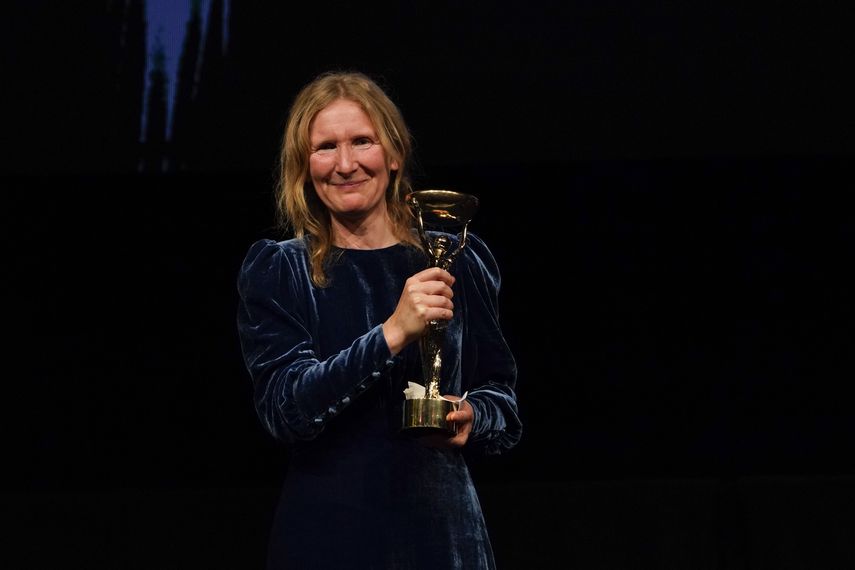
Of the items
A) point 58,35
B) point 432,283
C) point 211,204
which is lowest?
point 432,283

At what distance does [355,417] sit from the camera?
1.56 meters

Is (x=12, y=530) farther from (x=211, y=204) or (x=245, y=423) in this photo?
(x=211, y=204)

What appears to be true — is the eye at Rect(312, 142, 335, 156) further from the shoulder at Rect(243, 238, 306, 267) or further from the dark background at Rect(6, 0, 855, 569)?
the dark background at Rect(6, 0, 855, 569)

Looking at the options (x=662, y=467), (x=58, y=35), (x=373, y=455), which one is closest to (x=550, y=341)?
(x=662, y=467)

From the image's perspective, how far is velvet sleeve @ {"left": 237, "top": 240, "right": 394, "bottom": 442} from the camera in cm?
146

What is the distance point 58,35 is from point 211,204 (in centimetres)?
56

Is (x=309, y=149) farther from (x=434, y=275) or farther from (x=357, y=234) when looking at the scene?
(x=434, y=275)

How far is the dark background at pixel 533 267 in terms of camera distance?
2.91 metres

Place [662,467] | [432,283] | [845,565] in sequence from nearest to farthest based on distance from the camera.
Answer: [432,283] < [845,565] < [662,467]

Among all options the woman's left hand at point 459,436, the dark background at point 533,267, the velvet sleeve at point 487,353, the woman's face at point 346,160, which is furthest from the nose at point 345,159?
the dark background at point 533,267

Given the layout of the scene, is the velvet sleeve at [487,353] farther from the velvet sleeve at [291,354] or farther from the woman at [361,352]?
the velvet sleeve at [291,354]

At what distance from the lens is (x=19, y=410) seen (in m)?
3.15

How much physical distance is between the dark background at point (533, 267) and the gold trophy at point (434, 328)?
4.33ft

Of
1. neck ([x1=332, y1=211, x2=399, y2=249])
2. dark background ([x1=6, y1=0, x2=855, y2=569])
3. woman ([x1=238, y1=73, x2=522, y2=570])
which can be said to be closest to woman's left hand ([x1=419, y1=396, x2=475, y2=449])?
woman ([x1=238, y1=73, x2=522, y2=570])
